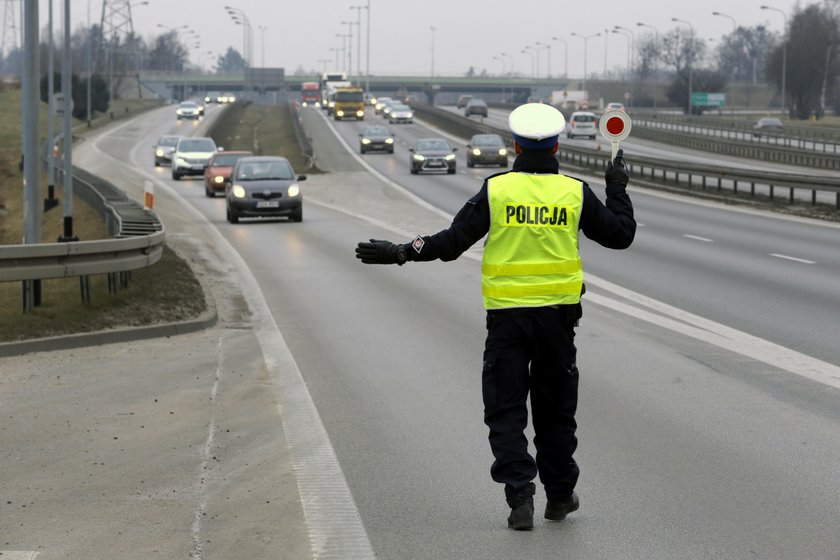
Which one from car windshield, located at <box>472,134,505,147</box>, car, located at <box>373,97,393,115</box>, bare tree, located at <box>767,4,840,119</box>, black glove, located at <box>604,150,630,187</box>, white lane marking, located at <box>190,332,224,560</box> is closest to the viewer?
white lane marking, located at <box>190,332,224,560</box>

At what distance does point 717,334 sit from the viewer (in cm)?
1408

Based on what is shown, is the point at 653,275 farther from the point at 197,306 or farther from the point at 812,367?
the point at 812,367

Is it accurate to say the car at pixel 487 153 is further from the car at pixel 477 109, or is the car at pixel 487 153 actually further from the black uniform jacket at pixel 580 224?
the car at pixel 477 109

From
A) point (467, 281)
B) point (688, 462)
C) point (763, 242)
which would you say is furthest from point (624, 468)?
point (763, 242)

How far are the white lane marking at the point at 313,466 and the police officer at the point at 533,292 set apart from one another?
75 centimetres

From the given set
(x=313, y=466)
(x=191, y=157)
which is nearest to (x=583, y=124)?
(x=191, y=157)

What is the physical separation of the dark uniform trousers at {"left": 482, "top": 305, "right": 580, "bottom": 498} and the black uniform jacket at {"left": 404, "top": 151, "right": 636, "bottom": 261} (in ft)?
1.18

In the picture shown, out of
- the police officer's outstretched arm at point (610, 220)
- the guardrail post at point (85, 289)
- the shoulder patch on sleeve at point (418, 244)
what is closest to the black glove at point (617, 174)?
the police officer's outstretched arm at point (610, 220)

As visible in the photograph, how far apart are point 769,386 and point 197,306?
7231mm

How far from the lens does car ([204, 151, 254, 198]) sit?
47281mm

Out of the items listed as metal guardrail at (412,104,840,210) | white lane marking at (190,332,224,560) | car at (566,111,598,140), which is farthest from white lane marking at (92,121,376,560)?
car at (566,111,598,140)

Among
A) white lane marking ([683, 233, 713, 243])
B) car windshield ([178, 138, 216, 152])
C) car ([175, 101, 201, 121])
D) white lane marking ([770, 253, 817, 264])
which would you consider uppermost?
car ([175, 101, 201, 121])

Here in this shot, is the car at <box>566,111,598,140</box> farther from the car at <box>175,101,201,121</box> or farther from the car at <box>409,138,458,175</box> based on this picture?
the car at <box>409,138,458,175</box>

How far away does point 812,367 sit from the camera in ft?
38.9
